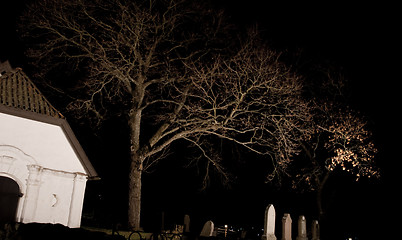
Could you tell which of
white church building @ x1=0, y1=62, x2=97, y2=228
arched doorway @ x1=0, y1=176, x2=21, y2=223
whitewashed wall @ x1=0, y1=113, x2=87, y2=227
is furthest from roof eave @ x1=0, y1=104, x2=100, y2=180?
arched doorway @ x1=0, y1=176, x2=21, y2=223

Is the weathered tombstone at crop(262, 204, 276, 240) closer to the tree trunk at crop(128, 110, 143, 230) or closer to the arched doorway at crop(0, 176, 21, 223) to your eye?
the tree trunk at crop(128, 110, 143, 230)

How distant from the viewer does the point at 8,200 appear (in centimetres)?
1583

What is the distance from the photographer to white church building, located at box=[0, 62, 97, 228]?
516 inches

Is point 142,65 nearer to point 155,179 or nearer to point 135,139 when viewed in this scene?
point 135,139

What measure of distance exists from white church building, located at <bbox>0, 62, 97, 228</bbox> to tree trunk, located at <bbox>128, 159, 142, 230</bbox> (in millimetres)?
2463

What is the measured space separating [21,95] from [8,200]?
16.1 feet

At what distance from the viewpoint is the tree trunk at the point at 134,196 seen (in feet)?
54.2

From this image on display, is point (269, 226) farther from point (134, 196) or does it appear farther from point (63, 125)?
point (63, 125)

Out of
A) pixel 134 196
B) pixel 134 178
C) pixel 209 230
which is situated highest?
pixel 134 178

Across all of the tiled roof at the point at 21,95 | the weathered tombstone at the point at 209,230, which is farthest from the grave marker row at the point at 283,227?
the tiled roof at the point at 21,95

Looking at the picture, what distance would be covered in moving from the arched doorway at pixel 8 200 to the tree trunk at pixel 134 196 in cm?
475

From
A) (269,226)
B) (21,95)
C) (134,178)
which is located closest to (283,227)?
(269,226)

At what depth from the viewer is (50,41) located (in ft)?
55.7

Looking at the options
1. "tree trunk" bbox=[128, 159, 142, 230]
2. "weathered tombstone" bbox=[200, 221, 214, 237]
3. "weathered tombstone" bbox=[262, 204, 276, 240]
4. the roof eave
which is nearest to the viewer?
the roof eave
